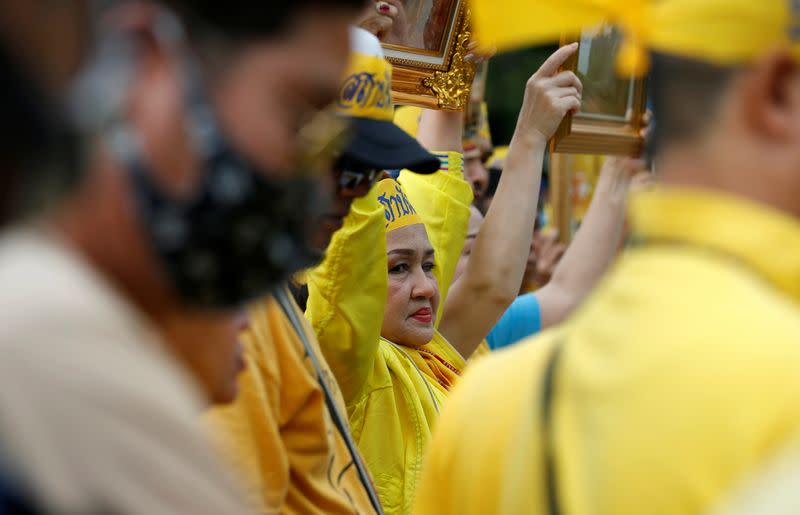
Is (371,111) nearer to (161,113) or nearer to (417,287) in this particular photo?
(417,287)

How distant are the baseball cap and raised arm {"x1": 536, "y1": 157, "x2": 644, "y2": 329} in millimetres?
857

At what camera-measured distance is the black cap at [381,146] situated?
2.62 meters

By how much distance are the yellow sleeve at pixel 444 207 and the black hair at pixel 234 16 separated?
319 centimetres

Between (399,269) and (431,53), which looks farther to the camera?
(399,269)

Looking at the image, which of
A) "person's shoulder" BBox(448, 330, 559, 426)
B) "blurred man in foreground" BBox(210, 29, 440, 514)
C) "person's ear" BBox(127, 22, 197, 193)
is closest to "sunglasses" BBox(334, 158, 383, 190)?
"blurred man in foreground" BBox(210, 29, 440, 514)

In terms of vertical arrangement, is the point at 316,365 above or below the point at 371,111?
below

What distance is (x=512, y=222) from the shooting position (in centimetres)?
379

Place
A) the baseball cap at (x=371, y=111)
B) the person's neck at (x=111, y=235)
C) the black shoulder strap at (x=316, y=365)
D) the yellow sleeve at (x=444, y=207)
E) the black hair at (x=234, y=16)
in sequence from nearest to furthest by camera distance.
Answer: the person's neck at (x=111, y=235), the black hair at (x=234, y=16), the black shoulder strap at (x=316, y=365), the baseball cap at (x=371, y=111), the yellow sleeve at (x=444, y=207)

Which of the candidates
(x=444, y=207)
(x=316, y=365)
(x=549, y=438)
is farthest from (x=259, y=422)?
(x=444, y=207)

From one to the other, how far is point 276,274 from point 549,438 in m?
0.47

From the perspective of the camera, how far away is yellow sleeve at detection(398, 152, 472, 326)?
4441 millimetres

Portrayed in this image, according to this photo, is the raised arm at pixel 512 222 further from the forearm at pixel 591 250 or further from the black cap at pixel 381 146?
the black cap at pixel 381 146

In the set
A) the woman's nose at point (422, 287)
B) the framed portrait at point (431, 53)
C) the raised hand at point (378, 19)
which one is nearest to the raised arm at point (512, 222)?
the woman's nose at point (422, 287)

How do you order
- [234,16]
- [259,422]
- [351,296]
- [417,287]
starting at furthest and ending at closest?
1. [417,287]
2. [351,296]
3. [259,422]
4. [234,16]
